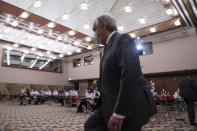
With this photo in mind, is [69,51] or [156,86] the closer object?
[156,86]

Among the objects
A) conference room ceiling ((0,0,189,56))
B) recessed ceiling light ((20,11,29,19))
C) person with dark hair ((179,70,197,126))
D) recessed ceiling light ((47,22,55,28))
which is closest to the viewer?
person with dark hair ((179,70,197,126))

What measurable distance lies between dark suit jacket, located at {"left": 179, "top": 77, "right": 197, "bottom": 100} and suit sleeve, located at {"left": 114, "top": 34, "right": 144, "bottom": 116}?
12.9 feet

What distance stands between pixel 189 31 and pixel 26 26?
11.1 m

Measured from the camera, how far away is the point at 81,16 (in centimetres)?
950

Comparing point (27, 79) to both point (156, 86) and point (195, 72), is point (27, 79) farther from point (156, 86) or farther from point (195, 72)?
point (195, 72)

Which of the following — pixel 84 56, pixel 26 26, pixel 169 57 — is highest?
pixel 26 26

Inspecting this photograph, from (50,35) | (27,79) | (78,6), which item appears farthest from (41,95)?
(78,6)

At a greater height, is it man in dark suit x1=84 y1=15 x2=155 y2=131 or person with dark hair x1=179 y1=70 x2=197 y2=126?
man in dark suit x1=84 y1=15 x2=155 y2=131

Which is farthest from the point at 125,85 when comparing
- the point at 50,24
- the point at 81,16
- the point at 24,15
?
the point at 50,24

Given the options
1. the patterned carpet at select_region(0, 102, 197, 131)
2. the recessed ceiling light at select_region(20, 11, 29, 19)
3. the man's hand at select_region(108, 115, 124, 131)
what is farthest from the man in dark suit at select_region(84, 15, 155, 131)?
the recessed ceiling light at select_region(20, 11, 29, 19)

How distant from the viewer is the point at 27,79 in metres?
15.1

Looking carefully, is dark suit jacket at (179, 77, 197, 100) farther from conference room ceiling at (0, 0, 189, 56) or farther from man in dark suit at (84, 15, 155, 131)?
conference room ceiling at (0, 0, 189, 56)

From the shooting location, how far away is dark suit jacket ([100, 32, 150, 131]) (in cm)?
99

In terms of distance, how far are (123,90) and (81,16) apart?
9.18m
